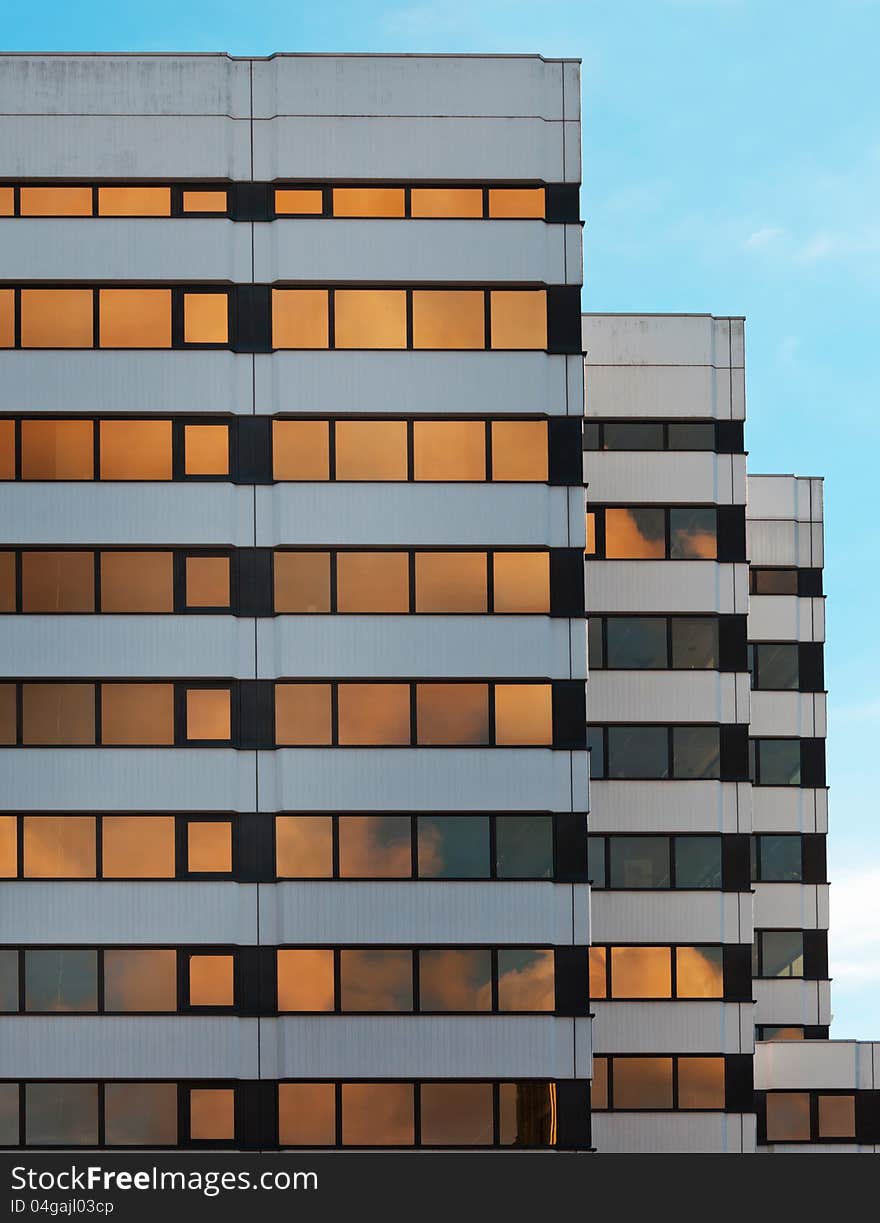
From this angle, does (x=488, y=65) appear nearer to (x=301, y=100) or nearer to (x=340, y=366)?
(x=301, y=100)

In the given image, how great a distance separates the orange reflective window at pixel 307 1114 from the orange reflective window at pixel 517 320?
19.9 meters

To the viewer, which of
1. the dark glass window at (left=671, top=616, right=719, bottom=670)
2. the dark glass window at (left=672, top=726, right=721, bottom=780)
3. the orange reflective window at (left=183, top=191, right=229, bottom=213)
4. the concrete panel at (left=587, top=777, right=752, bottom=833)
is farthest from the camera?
the dark glass window at (left=671, top=616, right=719, bottom=670)

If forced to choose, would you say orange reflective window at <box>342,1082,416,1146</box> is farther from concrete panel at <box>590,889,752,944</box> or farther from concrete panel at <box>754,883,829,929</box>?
concrete panel at <box>754,883,829,929</box>

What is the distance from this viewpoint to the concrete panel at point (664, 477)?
53.4m

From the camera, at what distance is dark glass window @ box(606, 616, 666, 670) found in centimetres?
5262

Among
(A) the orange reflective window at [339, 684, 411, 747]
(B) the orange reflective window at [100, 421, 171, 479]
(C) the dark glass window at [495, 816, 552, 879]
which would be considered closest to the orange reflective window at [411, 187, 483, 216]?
(B) the orange reflective window at [100, 421, 171, 479]

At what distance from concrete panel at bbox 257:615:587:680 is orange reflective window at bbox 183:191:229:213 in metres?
11.3

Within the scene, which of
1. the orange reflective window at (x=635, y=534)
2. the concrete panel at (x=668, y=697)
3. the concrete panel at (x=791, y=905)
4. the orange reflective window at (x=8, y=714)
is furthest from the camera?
the concrete panel at (x=791, y=905)

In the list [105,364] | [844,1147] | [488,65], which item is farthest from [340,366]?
[844,1147]

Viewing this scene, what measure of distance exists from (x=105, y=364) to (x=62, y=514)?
4.20 meters

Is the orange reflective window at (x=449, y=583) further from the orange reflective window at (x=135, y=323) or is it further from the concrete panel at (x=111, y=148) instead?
the concrete panel at (x=111, y=148)

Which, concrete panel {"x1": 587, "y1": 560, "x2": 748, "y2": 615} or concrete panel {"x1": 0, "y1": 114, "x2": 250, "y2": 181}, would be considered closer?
concrete panel {"x1": 0, "y1": 114, "x2": 250, "y2": 181}

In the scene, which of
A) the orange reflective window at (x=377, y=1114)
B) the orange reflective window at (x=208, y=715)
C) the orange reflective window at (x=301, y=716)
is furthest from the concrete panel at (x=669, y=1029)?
the orange reflective window at (x=208, y=715)

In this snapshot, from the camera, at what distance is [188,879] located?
41156mm
